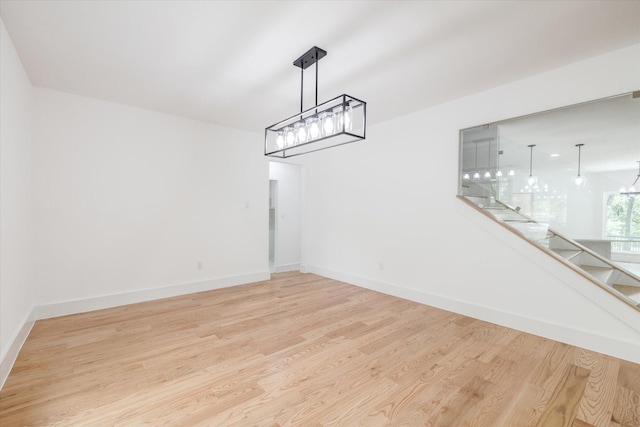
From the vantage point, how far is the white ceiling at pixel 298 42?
1.87 m

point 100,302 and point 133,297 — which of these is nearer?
point 100,302

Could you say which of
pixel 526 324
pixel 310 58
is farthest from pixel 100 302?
pixel 526 324

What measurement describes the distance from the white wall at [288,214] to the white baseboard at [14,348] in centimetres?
356

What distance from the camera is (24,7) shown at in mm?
1848

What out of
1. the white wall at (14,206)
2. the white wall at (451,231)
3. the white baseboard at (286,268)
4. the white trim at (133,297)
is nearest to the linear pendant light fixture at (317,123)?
the white wall at (451,231)

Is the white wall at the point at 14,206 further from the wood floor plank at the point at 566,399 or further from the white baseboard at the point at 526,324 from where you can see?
the white baseboard at the point at 526,324

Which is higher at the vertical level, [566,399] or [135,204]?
[135,204]

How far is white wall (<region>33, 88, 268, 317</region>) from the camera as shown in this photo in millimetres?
3141

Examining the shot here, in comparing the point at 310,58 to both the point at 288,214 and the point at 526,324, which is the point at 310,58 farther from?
the point at 288,214

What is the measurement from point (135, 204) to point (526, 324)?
4.86 m

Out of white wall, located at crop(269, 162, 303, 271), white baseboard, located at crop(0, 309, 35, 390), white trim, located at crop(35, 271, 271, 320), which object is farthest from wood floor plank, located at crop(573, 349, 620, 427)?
white wall, located at crop(269, 162, 303, 271)

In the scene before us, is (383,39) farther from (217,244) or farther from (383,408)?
(217,244)

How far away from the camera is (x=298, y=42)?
2.19 metres

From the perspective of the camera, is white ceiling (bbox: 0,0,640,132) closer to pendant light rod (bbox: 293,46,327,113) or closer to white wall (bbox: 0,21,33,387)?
Answer: pendant light rod (bbox: 293,46,327,113)
